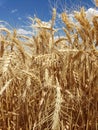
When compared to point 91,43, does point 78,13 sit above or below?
above

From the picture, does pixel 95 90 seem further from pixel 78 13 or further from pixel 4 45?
pixel 4 45

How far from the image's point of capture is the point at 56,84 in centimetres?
225

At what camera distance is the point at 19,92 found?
2.48 meters

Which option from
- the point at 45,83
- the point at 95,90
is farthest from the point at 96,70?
the point at 45,83

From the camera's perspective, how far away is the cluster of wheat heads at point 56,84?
7.53 ft

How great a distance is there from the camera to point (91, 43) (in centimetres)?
231

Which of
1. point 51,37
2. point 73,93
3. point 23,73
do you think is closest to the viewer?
point 23,73

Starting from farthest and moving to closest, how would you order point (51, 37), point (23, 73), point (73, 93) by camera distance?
point (51, 37) → point (73, 93) → point (23, 73)

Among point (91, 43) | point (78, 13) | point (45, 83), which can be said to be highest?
point (78, 13)

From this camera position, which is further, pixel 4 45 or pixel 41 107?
pixel 4 45

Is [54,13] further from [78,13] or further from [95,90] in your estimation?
[95,90]

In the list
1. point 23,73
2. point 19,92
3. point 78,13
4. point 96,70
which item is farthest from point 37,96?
point 78,13

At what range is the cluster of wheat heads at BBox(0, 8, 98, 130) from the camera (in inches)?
90.4

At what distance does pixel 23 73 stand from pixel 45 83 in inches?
6.6
